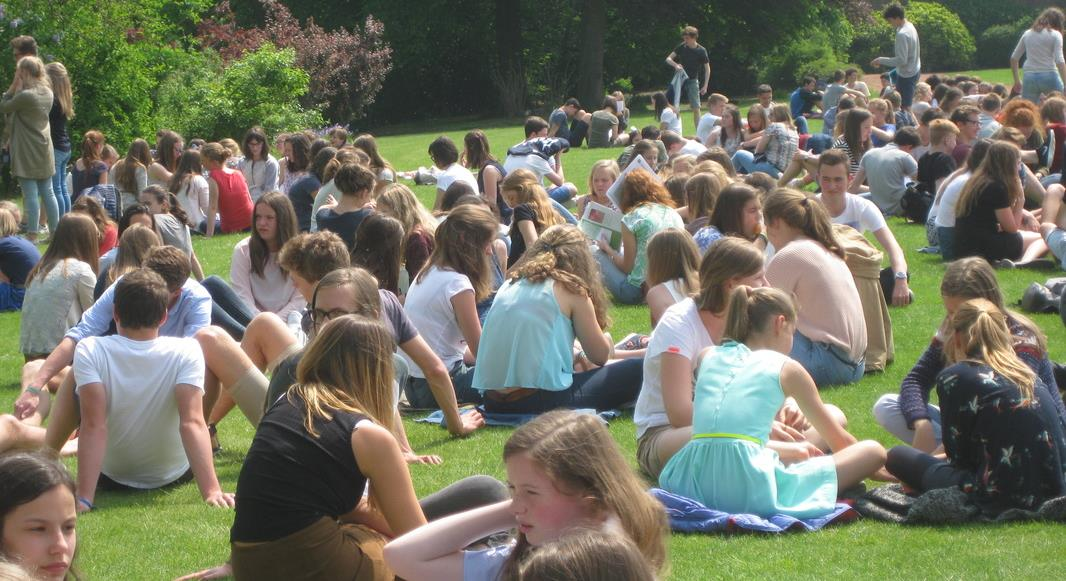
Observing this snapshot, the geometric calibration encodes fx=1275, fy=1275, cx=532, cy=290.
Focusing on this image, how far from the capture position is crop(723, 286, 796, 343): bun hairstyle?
6.05 m

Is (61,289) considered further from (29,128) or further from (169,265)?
(29,128)

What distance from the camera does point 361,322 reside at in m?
4.62

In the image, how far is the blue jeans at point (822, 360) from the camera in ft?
28.1

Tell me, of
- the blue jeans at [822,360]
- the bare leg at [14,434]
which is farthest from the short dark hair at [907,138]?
the bare leg at [14,434]

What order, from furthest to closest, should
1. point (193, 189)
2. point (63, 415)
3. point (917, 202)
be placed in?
point (193, 189) → point (917, 202) → point (63, 415)

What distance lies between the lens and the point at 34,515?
3957mm

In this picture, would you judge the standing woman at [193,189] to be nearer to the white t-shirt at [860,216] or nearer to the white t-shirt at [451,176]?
the white t-shirt at [451,176]

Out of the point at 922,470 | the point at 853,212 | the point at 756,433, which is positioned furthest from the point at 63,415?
the point at 853,212

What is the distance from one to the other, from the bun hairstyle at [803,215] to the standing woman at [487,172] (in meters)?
5.51

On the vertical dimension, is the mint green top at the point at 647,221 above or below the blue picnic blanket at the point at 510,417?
above

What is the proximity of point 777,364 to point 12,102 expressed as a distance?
492 inches

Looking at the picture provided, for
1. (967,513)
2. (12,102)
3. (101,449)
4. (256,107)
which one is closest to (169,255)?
(101,449)

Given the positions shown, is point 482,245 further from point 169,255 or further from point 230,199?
point 230,199

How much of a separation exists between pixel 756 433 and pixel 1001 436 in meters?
1.08
